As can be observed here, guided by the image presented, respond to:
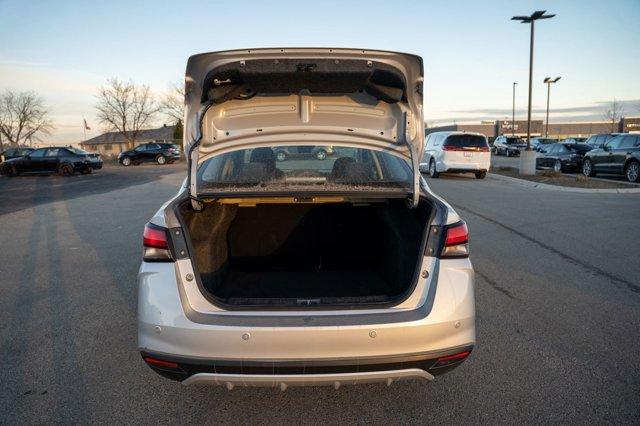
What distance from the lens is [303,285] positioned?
329 cm

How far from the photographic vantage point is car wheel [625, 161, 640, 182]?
14562 millimetres

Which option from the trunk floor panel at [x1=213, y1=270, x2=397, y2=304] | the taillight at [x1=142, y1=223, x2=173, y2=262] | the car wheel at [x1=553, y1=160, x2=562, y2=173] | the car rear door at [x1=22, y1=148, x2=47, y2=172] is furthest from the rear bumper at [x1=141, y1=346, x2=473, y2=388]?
the car rear door at [x1=22, y1=148, x2=47, y2=172]

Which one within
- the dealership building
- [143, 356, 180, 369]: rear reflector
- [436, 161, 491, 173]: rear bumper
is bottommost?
[143, 356, 180, 369]: rear reflector

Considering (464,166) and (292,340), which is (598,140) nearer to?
(464,166)

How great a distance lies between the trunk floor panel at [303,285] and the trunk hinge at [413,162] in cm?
64

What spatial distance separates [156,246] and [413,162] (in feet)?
5.43

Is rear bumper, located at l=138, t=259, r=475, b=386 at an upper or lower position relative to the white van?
lower

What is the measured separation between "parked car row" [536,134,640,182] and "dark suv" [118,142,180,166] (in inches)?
1045

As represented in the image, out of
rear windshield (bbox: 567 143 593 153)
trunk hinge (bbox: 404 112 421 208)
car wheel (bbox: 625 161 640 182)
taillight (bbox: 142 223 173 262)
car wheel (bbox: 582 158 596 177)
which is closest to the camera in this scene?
taillight (bbox: 142 223 173 262)

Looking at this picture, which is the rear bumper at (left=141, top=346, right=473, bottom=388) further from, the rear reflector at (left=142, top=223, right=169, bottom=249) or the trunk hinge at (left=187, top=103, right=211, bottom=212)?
the trunk hinge at (left=187, top=103, right=211, bottom=212)

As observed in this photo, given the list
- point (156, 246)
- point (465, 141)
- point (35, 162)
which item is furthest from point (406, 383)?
point (35, 162)

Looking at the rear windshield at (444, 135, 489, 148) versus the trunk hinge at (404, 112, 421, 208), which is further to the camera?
the rear windshield at (444, 135, 489, 148)

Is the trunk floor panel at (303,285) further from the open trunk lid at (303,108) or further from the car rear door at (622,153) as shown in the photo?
the car rear door at (622,153)

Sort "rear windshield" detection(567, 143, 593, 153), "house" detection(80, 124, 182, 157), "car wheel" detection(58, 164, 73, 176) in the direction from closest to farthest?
"rear windshield" detection(567, 143, 593, 153), "car wheel" detection(58, 164, 73, 176), "house" detection(80, 124, 182, 157)
